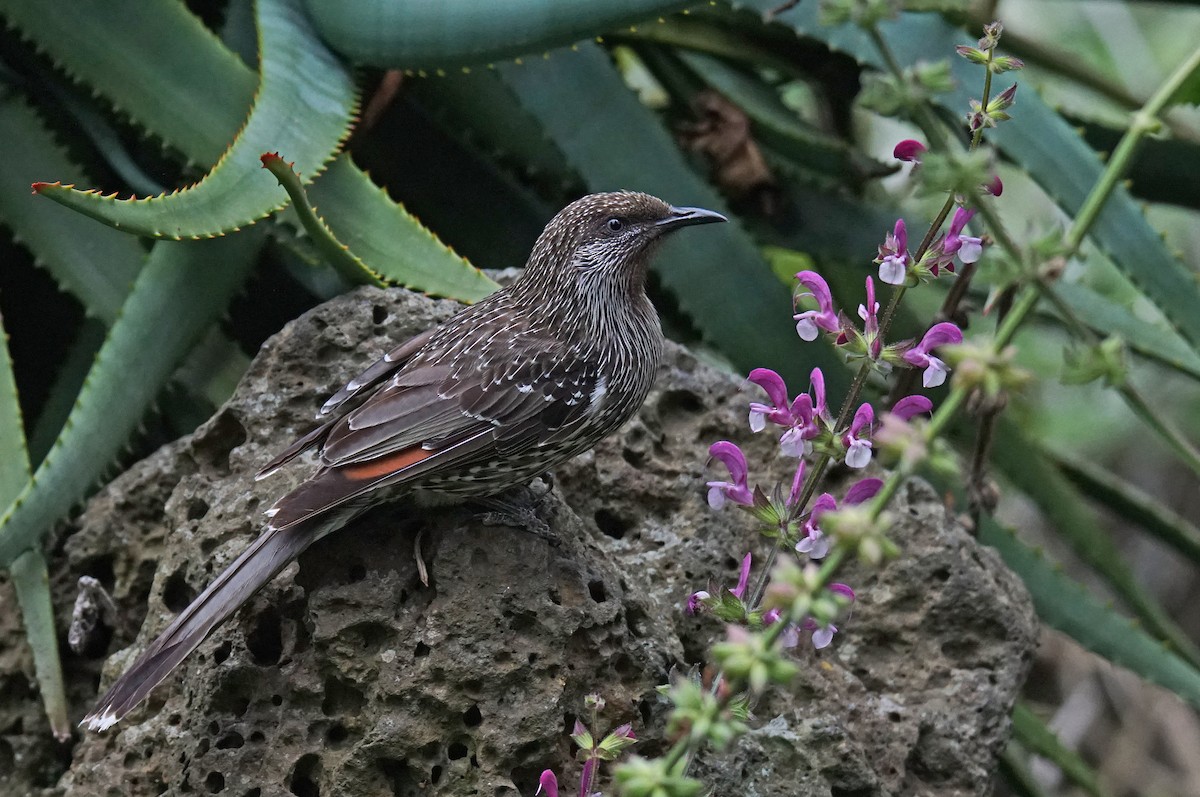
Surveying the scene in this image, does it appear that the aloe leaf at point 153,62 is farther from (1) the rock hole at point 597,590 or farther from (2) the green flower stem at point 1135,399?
(2) the green flower stem at point 1135,399

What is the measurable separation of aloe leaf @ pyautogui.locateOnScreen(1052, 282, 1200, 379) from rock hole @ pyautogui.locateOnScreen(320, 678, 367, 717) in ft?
7.84

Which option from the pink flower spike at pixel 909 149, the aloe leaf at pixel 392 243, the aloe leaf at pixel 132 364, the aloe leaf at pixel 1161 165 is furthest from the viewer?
the aloe leaf at pixel 1161 165

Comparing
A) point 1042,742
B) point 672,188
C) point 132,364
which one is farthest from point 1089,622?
point 132,364

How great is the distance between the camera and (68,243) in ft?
11.3

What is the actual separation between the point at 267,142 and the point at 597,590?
144 cm

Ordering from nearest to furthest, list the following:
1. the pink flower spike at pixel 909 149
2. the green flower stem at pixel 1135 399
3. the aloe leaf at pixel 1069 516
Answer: the green flower stem at pixel 1135 399, the pink flower spike at pixel 909 149, the aloe leaf at pixel 1069 516

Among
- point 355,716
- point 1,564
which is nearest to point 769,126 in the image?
point 355,716

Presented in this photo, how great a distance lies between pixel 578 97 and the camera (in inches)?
148

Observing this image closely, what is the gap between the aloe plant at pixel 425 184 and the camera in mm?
3096

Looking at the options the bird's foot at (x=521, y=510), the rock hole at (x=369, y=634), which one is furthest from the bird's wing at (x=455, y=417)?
the rock hole at (x=369, y=634)

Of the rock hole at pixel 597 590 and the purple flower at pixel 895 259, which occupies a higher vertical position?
the purple flower at pixel 895 259

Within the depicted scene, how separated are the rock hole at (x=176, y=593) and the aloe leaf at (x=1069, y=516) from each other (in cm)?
272

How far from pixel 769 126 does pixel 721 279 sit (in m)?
0.66

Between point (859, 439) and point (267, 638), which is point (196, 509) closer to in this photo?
point (267, 638)
